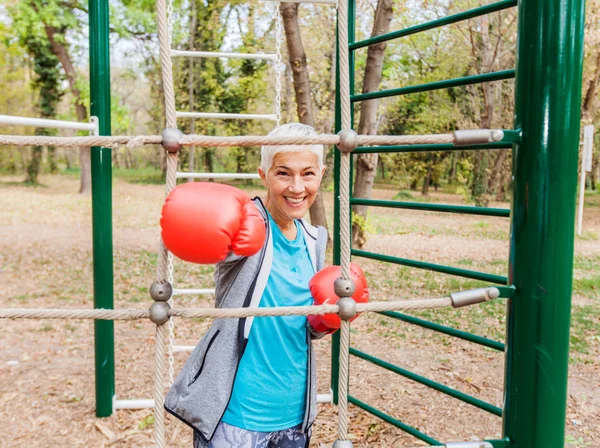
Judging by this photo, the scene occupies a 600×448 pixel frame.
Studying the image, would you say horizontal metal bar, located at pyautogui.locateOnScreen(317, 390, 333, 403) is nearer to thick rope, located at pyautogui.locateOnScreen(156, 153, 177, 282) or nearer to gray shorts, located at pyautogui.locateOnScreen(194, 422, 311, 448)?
gray shorts, located at pyautogui.locateOnScreen(194, 422, 311, 448)

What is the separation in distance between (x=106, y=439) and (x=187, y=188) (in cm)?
182

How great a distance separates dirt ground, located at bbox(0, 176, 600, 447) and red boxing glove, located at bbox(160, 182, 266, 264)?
61.9 inches

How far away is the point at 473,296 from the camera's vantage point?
40.2 inches

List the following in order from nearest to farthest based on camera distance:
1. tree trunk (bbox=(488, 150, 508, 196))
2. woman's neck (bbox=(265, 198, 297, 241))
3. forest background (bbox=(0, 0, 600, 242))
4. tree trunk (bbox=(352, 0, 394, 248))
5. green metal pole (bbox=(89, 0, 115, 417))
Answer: woman's neck (bbox=(265, 198, 297, 241))
green metal pole (bbox=(89, 0, 115, 417))
tree trunk (bbox=(352, 0, 394, 248))
forest background (bbox=(0, 0, 600, 242))
tree trunk (bbox=(488, 150, 508, 196))

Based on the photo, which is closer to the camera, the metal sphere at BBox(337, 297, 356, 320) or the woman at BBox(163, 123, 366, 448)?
the metal sphere at BBox(337, 297, 356, 320)

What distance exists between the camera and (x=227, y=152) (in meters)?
19.0

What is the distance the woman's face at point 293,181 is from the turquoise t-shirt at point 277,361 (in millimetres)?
81

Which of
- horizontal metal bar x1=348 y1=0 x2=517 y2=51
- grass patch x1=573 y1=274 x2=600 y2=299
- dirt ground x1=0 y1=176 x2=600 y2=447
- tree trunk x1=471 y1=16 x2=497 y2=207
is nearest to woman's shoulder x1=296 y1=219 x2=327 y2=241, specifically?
horizontal metal bar x1=348 y1=0 x2=517 y2=51

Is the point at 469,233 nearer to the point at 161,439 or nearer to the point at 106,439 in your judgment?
the point at 106,439

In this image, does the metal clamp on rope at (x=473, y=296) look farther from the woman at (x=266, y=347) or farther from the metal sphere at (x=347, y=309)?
the woman at (x=266, y=347)

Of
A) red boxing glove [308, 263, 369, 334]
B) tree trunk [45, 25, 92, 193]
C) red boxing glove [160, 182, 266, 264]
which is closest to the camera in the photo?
red boxing glove [160, 182, 266, 264]

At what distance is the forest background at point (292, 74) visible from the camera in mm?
7797

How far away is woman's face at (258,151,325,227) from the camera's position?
53.6 inches

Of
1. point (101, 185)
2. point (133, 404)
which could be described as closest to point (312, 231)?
point (101, 185)
